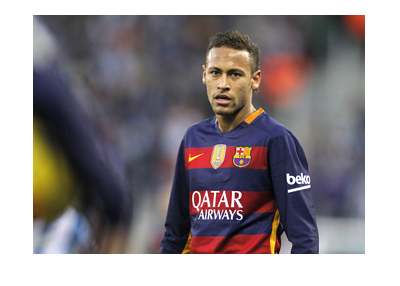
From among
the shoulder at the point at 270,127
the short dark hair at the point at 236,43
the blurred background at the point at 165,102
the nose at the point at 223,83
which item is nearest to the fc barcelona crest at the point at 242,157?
the shoulder at the point at 270,127

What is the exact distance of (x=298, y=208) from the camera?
89.7 inches

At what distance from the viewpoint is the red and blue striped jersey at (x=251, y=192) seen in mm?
2291

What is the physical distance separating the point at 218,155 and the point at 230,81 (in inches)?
16.0

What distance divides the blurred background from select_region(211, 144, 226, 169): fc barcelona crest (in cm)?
167

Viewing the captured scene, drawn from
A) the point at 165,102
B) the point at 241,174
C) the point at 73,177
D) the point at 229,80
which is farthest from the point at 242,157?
the point at 73,177

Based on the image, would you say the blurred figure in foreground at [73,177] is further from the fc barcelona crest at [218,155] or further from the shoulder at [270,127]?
the shoulder at [270,127]

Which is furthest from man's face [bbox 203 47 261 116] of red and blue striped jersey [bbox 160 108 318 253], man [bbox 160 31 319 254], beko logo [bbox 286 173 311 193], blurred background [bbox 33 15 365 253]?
blurred background [bbox 33 15 365 253]

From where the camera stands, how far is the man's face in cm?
246

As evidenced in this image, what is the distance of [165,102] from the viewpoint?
4.36 meters

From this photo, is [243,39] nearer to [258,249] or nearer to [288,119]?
[258,249]

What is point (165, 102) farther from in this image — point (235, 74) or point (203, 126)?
point (235, 74)

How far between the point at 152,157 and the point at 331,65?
185 centimetres

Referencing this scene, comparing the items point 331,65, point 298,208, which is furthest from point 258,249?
point 331,65

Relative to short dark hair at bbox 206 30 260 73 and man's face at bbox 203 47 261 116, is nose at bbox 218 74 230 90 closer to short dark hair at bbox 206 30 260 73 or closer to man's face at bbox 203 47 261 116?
man's face at bbox 203 47 261 116
